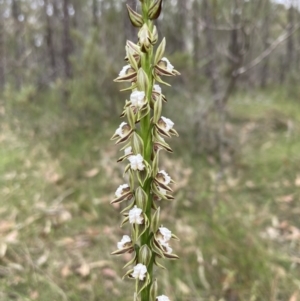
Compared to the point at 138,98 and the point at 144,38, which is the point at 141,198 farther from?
the point at 144,38

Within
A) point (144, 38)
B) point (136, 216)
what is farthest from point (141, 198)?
point (144, 38)

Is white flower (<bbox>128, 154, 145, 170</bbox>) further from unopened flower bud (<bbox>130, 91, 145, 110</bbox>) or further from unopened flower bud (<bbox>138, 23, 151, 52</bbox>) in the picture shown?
unopened flower bud (<bbox>138, 23, 151, 52</bbox>)

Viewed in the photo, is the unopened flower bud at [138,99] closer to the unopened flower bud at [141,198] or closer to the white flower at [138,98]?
the white flower at [138,98]

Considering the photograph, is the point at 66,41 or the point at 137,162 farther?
the point at 66,41

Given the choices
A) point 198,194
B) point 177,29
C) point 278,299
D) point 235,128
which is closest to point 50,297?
point 278,299

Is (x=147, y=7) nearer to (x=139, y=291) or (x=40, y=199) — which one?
(x=139, y=291)

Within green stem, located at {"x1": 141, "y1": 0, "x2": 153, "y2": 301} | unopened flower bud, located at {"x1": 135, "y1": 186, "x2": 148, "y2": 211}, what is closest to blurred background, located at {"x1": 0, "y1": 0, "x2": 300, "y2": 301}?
green stem, located at {"x1": 141, "y1": 0, "x2": 153, "y2": 301}
